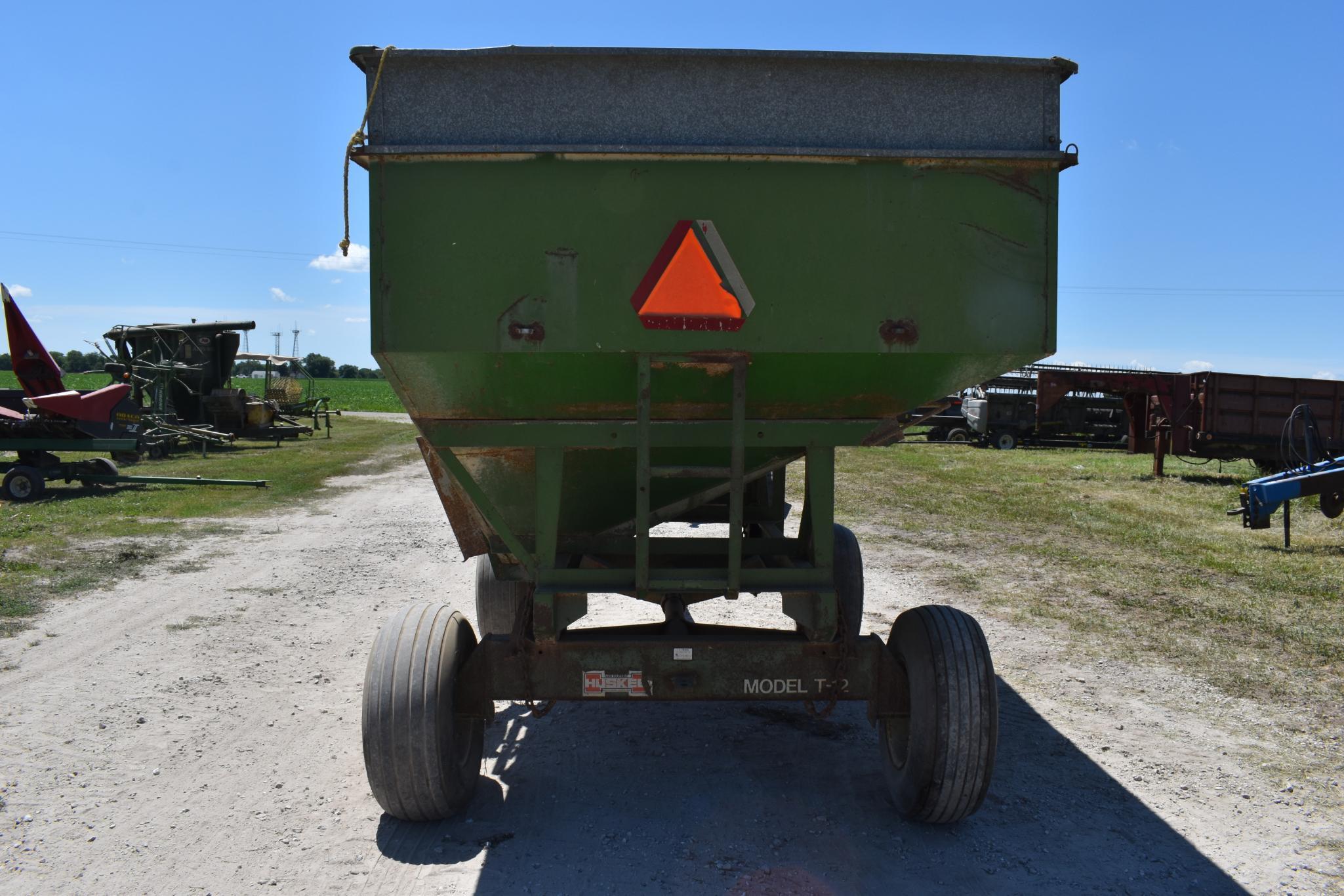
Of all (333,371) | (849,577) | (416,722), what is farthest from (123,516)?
(333,371)

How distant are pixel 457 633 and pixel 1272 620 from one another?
Answer: 21.2 feet

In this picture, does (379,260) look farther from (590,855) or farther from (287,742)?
(287,742)

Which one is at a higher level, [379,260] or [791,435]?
[379,260]

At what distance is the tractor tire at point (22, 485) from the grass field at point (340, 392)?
29.9 m

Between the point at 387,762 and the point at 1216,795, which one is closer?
the point at 387,762

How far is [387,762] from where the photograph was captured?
364 cm

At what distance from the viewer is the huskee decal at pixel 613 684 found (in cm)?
371

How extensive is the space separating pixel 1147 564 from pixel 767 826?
23.7 ft

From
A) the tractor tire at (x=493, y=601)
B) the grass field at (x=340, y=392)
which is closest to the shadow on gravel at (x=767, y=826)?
the tractor tire at (x=493, y=601)

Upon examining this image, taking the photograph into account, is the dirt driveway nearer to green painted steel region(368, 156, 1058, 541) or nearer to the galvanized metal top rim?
green painted steel region(368, 156, 1058, 541)

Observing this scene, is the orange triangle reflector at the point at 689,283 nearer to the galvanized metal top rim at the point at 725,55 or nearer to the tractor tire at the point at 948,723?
the galvanized metal top rim at the point at 725,55

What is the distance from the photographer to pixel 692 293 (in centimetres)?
341

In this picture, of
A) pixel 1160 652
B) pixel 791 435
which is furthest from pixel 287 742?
pixel 1160 652

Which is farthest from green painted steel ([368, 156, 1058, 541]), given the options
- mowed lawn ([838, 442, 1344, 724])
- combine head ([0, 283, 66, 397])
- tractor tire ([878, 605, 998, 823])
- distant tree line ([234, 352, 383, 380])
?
distant tree line ([234, 352, 383, 380])
